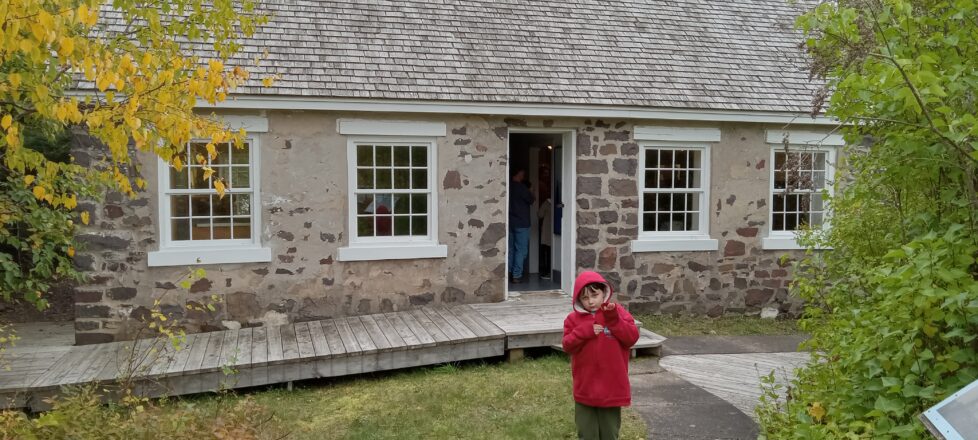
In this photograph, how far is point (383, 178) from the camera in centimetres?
905

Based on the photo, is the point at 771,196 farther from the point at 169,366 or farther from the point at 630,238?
the point at 169,366

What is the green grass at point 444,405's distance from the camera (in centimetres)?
571

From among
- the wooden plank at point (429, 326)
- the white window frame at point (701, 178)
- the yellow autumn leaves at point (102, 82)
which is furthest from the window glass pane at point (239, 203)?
the white window frame at point (701, 178)

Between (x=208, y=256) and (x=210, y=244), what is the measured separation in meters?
0.20

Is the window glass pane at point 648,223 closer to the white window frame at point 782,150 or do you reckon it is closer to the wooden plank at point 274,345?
the white window frame at point 782,150

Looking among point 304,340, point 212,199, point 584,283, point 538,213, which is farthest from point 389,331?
point 538,213

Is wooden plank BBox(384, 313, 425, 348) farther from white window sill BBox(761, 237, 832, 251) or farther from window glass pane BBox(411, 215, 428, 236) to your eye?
white window sill BBox(761, 237, 832, 251)

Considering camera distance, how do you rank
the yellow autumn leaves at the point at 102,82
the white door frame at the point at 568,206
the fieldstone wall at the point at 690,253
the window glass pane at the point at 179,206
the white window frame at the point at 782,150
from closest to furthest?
the yellow autumn leaves at the point at 102,82 < the window glass pane at the point at 179,206 < the white door frame at the point at 568,206 < the fieldstone wall at the point at 690,253 < the white window frame at the point at 782,150

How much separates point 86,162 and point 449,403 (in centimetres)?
502

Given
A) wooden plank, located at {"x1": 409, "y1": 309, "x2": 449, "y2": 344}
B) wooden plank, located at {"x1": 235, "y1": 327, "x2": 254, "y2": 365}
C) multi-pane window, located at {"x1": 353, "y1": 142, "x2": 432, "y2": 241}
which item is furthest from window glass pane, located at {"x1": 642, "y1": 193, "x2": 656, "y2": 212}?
wooden plank, located at {"x1": 235, "y1": 327, "x2": 254, "y2": 365}

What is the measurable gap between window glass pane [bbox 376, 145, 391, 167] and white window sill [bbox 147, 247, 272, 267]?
175cm

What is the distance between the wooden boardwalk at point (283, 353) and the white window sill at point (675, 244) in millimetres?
1986

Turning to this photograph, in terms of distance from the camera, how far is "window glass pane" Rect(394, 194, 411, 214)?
912cm

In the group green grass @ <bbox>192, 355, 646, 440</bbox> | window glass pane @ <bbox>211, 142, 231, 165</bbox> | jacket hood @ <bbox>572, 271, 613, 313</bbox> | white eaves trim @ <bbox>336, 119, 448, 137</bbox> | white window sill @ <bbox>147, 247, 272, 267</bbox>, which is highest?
white eaves trim @ <bbox>336, 119, 448, 137</bbox>
